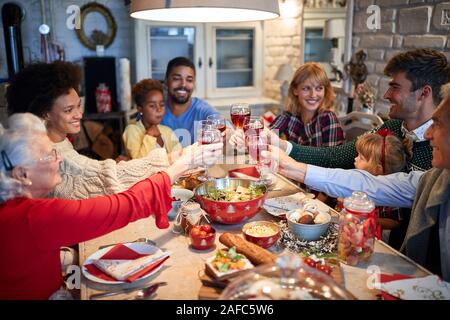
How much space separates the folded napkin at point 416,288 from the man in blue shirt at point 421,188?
26cm

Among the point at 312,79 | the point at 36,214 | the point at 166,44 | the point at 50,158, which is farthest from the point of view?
the point at 166,44

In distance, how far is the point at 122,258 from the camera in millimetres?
1338

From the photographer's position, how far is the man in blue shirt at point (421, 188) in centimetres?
138

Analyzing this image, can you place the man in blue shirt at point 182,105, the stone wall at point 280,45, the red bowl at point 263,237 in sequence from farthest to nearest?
the stone wall at point 280,45
the man in blue shirt at point 182,105
the red bowl at point 263,237

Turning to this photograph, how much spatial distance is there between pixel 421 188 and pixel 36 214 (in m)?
1.38

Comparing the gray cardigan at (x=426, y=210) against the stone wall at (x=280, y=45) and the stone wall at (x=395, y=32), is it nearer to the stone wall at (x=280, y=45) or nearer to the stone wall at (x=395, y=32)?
the stone wall at (x=395, y=32)

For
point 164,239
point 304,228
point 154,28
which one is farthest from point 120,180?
point 154,28

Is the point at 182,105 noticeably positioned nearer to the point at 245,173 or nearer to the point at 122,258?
the point at 245,173

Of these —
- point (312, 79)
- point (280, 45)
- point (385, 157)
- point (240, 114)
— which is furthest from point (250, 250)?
point (280, 45)

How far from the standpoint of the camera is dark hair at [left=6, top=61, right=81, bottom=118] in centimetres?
196

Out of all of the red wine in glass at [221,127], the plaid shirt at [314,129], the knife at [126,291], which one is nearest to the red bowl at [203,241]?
the knife at [126,291]

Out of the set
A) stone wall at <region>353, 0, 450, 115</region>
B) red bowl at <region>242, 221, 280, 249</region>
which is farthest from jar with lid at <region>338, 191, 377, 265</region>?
stone wall at <region>353, 0, 450, 115</region>

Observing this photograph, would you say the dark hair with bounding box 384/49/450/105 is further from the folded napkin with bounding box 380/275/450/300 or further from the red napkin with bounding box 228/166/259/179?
the folded napkin with bounding box 380/275/450/300

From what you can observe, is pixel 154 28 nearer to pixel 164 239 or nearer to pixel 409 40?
pixel 409 40
